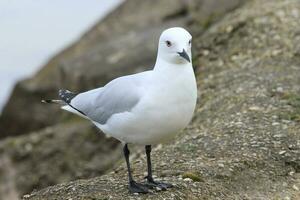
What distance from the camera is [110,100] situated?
223 inches

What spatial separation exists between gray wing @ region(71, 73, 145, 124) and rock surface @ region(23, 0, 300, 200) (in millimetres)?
519

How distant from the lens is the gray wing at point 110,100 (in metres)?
5.41

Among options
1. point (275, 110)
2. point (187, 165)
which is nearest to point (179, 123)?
point (187, 165)

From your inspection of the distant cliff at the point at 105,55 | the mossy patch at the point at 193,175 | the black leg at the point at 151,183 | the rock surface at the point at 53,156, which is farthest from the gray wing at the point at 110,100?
the distant cliff at the point at 105,55

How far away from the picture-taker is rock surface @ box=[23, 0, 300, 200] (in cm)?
590

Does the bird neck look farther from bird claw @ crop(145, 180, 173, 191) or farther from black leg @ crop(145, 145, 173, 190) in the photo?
bird claw @ crop(145, 180, 173, 191)

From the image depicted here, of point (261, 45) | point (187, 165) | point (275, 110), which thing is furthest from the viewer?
point (261, 45)

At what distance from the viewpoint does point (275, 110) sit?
24.3ft

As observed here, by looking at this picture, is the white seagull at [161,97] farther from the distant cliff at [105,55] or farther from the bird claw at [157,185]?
the distant cliff at [105,55]

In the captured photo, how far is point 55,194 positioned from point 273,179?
1.59 meters

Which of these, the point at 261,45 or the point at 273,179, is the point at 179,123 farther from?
the point at 261,45

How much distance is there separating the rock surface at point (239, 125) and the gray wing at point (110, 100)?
20.4 inches

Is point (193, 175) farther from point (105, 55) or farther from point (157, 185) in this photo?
point (105, 55)

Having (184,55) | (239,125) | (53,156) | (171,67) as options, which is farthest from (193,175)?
(53,156)
